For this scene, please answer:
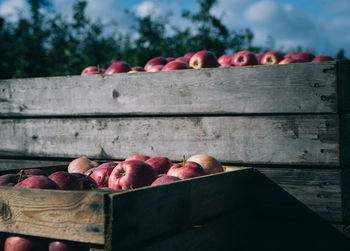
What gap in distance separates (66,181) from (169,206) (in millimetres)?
616

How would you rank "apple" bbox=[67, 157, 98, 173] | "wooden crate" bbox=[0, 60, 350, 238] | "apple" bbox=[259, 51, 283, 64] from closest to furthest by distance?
1. "wooden crate" bbox=[0, 60, 350, 238]
2. "apple" bbox=[67, 157, 98, 173]
3. "apple" bbox=[259, 51, 283, 64]

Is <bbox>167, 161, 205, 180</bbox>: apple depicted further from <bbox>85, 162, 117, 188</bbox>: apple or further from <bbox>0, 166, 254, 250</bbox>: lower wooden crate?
<bbox>85, 162, 117, 188</bbox>: apple

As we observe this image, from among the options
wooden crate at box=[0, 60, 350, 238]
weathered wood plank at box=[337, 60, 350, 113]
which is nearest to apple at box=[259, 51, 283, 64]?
wooden crate at box=[0, 60, 350, 238]

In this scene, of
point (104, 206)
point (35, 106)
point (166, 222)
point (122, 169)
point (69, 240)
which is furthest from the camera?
point (35, 106)

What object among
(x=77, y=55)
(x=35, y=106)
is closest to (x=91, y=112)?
(x=35, y=106)

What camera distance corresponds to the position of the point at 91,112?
9.35 feet

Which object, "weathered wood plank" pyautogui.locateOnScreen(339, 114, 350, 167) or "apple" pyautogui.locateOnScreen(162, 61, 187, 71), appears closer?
"weathered wood plank" pyautogui.locateOnScreen(339, 114, 350, 167)

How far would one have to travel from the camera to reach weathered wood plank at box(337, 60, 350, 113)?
2179mm

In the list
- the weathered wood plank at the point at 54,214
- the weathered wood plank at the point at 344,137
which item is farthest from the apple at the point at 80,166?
the weathered wood plank at the point at 344,137

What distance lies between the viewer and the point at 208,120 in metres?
2.50

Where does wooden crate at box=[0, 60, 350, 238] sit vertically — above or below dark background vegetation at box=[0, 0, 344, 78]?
below

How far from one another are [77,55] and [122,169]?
323 inches

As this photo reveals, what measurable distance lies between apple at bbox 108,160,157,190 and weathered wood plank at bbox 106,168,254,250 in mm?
381

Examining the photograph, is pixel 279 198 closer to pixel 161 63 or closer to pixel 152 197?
pixel 152 197
